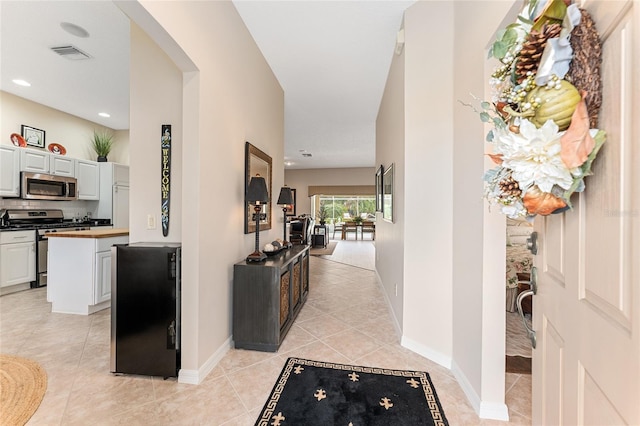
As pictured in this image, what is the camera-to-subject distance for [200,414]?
1.64 m

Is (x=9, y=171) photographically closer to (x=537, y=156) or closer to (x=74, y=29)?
(x=74, y=29)

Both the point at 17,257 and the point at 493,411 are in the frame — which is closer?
the point at 493,411

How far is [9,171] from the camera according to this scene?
392 centimetres

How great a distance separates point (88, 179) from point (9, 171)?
1.13m

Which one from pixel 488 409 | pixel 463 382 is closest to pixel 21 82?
pixel 463 382

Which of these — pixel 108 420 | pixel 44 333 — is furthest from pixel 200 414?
pixel 44 333

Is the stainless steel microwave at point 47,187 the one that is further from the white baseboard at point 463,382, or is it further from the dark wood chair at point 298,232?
the white baseboard at point 463,382

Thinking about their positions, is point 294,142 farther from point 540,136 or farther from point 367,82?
point 540,136

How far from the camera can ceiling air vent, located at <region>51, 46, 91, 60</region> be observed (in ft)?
9.92

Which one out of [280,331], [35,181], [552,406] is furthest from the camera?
[35,181]

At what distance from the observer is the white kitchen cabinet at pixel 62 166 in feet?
14.7

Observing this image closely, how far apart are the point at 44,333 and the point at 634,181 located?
4291 millimetres

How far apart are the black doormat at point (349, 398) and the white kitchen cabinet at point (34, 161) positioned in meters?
5.10

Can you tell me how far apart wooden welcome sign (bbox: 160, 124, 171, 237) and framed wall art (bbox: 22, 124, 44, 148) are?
4169 millimetres
